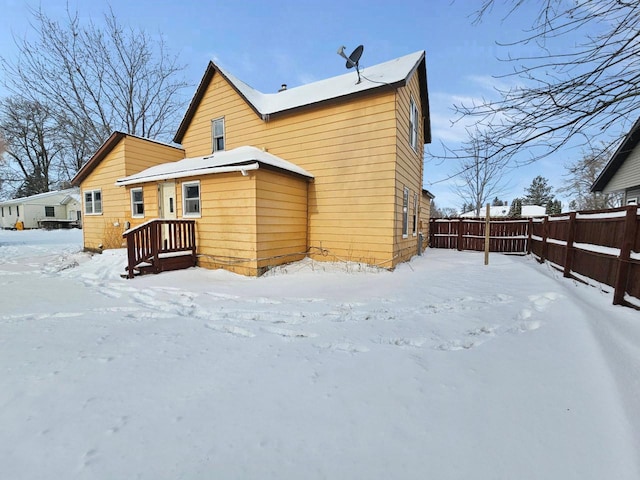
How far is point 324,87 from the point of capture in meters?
9.24

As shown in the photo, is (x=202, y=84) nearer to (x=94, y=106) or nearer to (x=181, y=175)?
(x=181, y=175)

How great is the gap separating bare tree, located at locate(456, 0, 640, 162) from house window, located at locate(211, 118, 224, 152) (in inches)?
364

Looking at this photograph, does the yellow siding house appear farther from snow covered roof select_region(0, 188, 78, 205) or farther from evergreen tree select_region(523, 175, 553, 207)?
evergreen tree select_region(523, 175, 553, 207)

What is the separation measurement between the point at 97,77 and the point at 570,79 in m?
21.5

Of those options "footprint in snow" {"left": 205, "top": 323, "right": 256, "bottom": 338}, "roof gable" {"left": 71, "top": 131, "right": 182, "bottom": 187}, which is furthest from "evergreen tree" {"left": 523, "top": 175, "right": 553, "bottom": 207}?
"footprint in snow" {"left": 205, "top": 323, "right": 256, "bottom": 338}

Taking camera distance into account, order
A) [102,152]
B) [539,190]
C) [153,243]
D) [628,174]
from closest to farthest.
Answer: [153,243] < [102,152] < [628,174] < [539,190]

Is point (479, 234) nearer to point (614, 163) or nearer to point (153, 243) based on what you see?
point (614, 163)

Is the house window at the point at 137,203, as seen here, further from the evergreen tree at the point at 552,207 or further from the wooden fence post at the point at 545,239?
the evergreen tree at the point at 552,207

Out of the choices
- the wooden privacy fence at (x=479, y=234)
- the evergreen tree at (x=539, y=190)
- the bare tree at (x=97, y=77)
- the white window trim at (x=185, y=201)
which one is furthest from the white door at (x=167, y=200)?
the evergreen tree at (x=539, y=190)

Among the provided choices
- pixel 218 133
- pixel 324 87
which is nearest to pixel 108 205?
pixel 218 133

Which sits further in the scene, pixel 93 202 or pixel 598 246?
pixel 93 202

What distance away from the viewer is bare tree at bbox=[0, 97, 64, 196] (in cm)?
2681

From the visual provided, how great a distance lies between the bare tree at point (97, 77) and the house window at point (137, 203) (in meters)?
Answer: 10.5

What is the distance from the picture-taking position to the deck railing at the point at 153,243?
671cm
